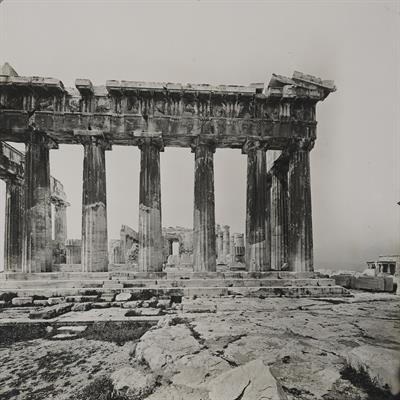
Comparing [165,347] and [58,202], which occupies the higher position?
[58,202]

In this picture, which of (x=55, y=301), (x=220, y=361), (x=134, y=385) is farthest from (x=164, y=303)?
(x=134, y=385)

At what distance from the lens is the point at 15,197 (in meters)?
16.6

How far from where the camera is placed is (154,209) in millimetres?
12031

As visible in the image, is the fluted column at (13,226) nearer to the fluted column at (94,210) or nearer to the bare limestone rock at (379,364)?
the fluted column at (94,210)

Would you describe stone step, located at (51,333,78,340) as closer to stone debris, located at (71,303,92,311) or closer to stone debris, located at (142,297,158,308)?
stone debris, located at (71,303,92,311)

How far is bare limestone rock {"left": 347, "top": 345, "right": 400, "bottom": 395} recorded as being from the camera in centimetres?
295

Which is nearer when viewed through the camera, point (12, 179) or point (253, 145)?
point (253, 145)

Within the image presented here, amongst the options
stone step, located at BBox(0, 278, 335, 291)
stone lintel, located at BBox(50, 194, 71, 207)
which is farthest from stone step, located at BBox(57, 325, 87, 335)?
stone lintel, located at BBox(50, 194, 71, 207)

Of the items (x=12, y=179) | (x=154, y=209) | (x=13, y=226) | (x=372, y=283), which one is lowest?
(x=372, y=283)

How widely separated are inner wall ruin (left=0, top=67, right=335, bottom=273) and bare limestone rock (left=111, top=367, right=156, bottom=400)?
816 centimetres

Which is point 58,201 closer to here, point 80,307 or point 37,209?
point 37,209

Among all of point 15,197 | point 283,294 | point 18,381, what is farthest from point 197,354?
point 15,197

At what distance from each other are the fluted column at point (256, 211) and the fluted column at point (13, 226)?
42.9ft

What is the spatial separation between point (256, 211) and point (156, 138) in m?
5.38
